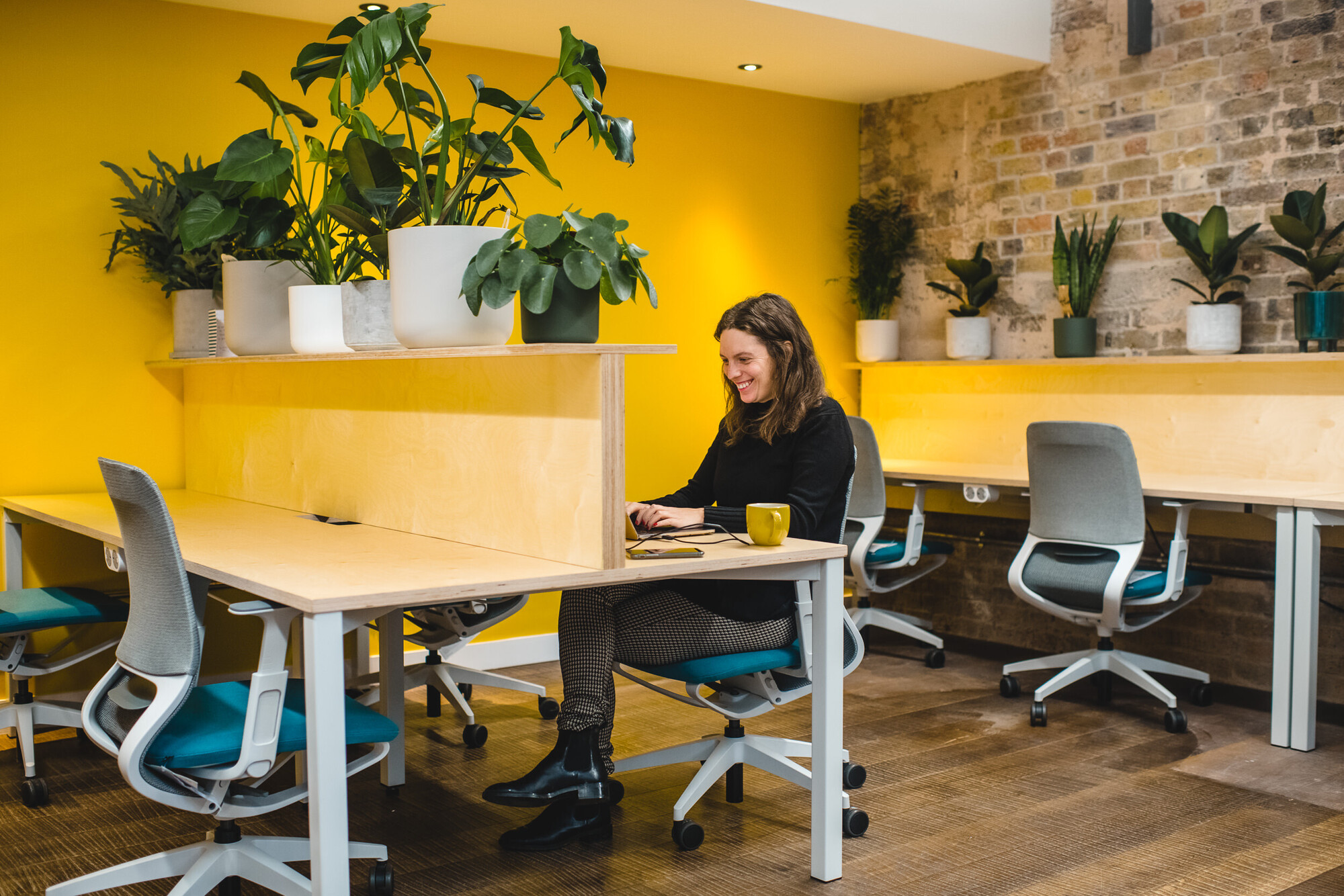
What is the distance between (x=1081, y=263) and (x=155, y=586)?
3860 millimetres

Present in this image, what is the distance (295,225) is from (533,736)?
1.87 metres

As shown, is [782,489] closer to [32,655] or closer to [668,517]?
[668,517]

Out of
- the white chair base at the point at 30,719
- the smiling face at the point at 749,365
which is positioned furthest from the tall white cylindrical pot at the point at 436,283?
the white chair base at the point at 30,719

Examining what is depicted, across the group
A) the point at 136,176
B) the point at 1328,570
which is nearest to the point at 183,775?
the point at 136,176

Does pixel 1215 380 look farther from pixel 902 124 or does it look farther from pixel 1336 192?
pixel 902 124

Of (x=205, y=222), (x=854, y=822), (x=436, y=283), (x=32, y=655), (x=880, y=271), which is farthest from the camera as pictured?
(x=880, y=271)

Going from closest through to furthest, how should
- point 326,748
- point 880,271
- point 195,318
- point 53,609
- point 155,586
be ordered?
point 326,748 → point 155,586 → point 53,609 → point 195,318 → point 880,271

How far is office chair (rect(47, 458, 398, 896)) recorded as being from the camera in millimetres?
2062

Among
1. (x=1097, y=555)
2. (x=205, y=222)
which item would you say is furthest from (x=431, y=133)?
(x=1097, y=555)

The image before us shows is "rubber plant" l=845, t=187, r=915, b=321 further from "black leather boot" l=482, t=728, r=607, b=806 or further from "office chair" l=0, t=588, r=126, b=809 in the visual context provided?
"office chair" l=0, t=588, r=126, b=809

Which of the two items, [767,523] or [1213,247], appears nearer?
[767,523]

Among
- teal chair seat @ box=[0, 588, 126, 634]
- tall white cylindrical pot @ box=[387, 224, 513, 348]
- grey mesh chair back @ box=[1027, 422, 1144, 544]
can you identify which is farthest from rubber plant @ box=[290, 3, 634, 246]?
grey mesh chair back @ box=[1027, 422, 1144, 544]

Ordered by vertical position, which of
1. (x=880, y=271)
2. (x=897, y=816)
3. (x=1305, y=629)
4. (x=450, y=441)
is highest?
(x=880, y=271)

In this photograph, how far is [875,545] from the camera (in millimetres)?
4898
